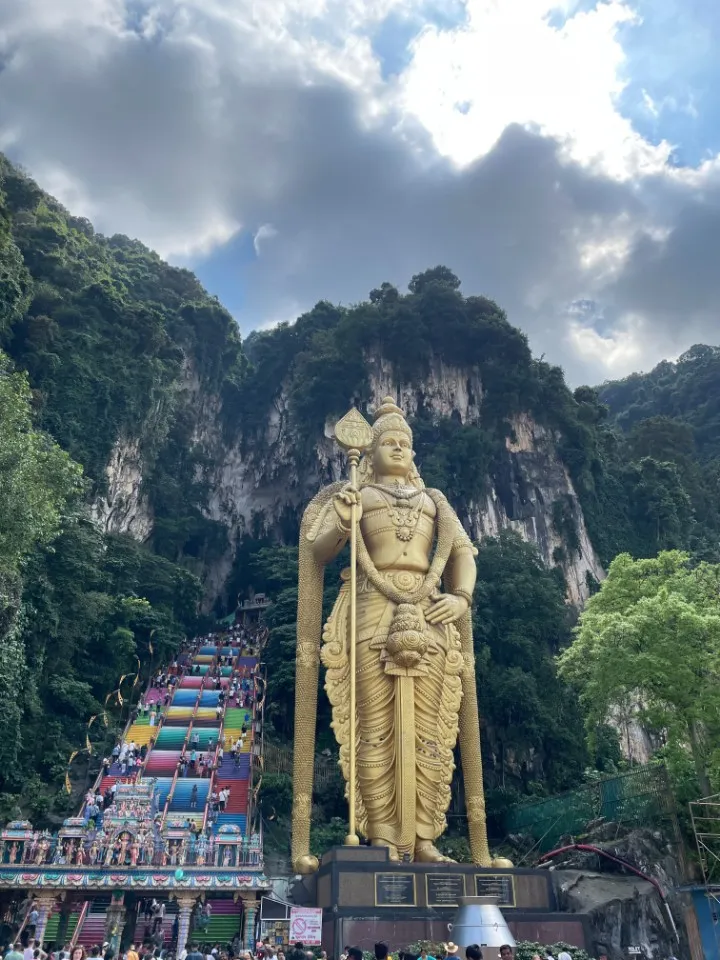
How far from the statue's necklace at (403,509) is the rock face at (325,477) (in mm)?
16241

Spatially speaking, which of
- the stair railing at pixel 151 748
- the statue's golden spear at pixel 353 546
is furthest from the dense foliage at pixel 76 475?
the statue's golden spear at pixel 353 546

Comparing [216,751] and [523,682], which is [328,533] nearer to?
[216,751]

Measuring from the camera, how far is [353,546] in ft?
27.0

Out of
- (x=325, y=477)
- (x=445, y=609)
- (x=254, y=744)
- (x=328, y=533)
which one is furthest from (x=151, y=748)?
(x=325, y=477)

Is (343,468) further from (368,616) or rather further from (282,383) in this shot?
(368,616)

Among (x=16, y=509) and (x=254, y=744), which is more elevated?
(x=16, y=509)

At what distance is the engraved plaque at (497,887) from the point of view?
6871 millimetres

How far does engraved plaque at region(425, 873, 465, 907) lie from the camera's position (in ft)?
22.0

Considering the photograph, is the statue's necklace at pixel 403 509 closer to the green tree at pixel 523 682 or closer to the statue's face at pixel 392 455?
the statue's face at pixel 392 455

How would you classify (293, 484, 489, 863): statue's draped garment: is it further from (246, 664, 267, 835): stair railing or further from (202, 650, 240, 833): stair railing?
(246, 664, 267, 835): stair railing

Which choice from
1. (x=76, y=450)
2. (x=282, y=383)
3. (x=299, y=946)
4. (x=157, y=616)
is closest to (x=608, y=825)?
(x=299, y=946)

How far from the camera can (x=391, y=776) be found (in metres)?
7.69

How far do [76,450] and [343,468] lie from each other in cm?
983

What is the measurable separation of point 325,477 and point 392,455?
68.1 ft
